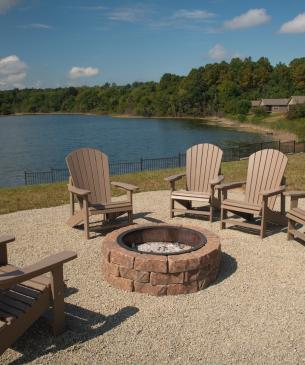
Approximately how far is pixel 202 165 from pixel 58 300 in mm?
4083

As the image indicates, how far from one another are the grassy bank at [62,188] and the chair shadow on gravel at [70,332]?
13.6 ft

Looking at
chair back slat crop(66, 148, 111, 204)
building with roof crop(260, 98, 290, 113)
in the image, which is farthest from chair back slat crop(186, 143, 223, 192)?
building with roof crop(260, 98, 290, 113)

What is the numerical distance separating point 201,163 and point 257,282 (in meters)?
2.88

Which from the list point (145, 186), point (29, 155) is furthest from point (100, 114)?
point (145, 186)

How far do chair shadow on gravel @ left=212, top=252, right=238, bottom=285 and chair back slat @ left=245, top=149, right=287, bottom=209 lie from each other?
4.77 ft

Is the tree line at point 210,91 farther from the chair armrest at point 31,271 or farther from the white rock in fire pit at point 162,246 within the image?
the chair armrest at point 31,271

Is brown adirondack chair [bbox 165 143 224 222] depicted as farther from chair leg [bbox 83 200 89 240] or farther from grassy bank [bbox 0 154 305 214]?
grassy bank [bbox 0 154 305 214]

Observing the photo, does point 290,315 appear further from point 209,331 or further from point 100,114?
point 100,114

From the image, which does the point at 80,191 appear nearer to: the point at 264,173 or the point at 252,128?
the point at 264,173

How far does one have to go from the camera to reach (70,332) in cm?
316

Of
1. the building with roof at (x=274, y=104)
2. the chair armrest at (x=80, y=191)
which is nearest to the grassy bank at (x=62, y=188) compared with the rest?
the chair armrest at (x=80, y=191)

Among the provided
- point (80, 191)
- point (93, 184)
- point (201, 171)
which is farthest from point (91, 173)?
point (201, 171)

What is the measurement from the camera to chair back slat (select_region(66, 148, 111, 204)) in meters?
5.86

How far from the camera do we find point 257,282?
4117mm
